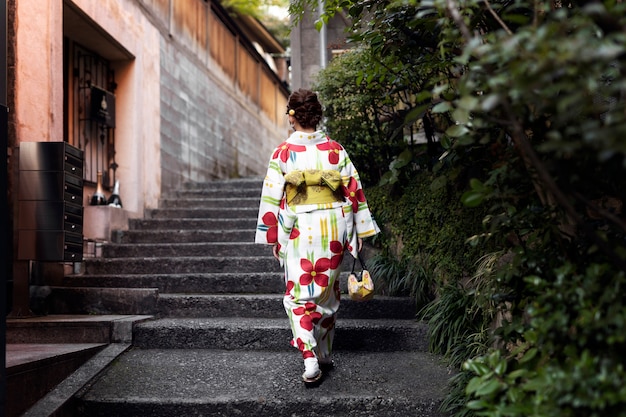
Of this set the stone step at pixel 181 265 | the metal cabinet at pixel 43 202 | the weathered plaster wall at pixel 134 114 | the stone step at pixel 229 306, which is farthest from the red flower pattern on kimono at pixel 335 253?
the weathered plaster wall at pixel 134 114

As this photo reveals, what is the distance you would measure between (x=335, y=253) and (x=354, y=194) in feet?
1.37

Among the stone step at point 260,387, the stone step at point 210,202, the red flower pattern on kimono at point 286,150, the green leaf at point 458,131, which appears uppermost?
the red flower pattern on kimono at point 286,150

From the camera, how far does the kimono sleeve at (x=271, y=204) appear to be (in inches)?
168

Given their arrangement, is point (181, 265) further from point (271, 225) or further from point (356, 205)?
point (356, 205)

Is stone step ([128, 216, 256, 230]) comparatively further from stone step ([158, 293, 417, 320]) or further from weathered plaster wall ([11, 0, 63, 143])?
stone step ([158, 293, 417, 320])

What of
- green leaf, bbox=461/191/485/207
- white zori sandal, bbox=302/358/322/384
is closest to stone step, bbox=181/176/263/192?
white zori sandal, bbox=302/358/322/384

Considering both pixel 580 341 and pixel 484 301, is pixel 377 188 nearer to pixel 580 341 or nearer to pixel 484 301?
pixel 484 301

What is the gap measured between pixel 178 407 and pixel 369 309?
1.92 meters

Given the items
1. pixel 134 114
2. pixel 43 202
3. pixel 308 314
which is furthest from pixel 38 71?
pixel 308 314

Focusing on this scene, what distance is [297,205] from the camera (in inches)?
167

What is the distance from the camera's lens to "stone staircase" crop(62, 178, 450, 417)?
3893 mm

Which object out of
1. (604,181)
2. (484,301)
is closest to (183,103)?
(484,301)

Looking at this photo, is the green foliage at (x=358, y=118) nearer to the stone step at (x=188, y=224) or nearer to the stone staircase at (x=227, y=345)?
the stone staircase at (x=227, y=345)

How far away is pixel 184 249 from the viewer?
7.08 meters
